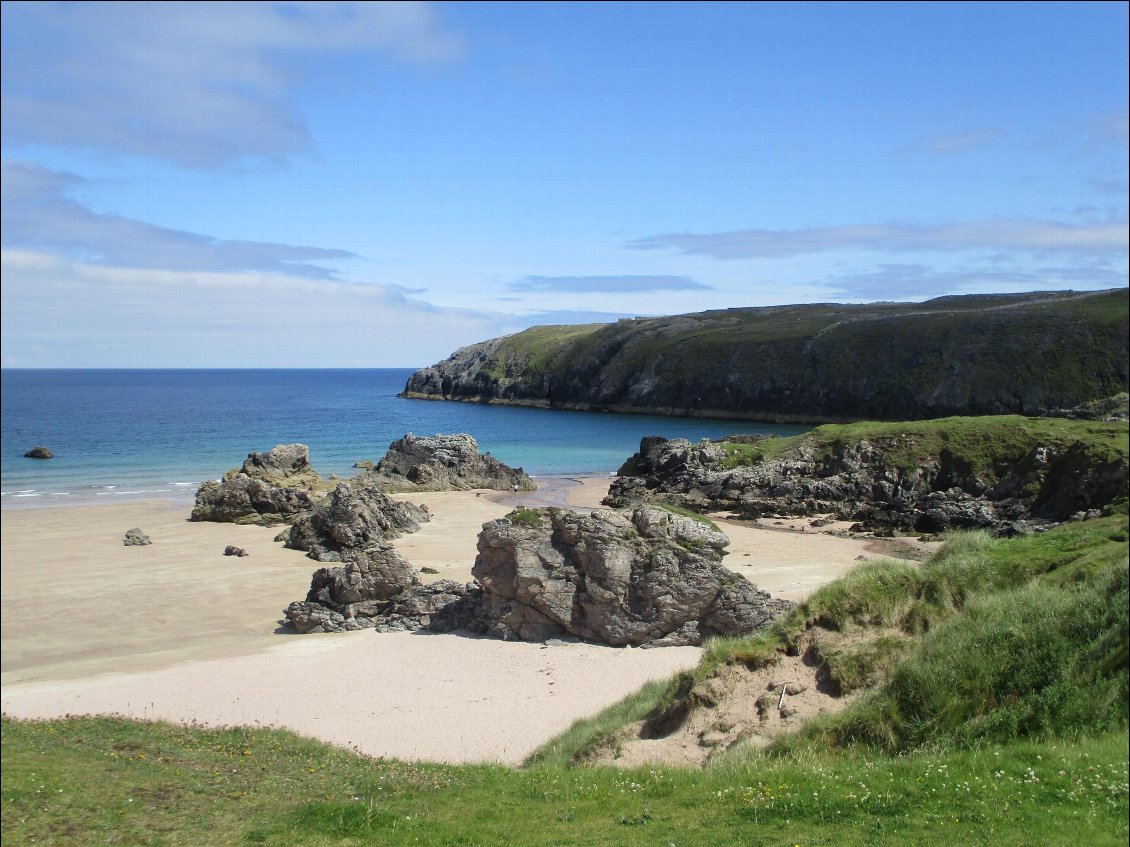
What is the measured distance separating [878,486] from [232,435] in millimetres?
65031

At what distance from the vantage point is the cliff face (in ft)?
267

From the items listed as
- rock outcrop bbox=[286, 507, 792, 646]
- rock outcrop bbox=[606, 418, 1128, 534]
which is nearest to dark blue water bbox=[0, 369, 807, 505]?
rock outcrop bbox=[286, 507, 792, 646]

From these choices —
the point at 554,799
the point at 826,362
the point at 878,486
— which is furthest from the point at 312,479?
the point at 826,362

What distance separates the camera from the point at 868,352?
11506cm

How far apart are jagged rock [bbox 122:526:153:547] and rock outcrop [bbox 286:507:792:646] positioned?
39.9ft

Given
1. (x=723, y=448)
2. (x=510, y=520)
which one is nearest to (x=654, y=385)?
(x=723, y=448)

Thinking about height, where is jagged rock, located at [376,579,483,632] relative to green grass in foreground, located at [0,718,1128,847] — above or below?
below

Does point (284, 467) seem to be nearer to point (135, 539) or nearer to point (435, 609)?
point (135, 539)

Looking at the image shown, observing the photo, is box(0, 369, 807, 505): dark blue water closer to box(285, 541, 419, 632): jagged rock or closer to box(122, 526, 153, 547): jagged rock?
box(122, 526, 153, 547): jagged rock

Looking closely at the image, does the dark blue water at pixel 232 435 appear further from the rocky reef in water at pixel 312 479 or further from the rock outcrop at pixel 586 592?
the rock outcrop at pixel 586 592

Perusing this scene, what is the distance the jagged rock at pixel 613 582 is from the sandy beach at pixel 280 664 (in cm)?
88

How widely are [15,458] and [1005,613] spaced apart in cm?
5456

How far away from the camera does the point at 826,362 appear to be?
388 ft

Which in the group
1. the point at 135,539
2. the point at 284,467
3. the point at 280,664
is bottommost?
the point at 280,664
